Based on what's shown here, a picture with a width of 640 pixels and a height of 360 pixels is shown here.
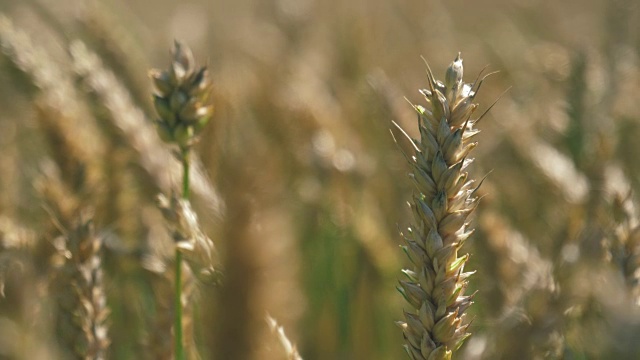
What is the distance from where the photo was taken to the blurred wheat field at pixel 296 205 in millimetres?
773

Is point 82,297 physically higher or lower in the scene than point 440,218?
lower

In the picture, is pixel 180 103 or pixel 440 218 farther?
pixel 180 103

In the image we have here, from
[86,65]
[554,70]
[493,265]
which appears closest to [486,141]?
[554,70]

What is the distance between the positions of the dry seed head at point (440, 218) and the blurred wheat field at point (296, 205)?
0.10 metres

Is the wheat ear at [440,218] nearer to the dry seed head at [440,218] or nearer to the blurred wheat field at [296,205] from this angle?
the dry seed head at [440,218]

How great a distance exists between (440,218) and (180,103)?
277mm

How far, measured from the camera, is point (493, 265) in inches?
43.6

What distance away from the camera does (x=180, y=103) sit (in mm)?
738

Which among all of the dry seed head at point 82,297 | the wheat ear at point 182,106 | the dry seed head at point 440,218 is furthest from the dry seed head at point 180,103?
the dry seed head at point 440,218

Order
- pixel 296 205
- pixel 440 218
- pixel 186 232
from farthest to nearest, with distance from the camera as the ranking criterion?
1. pixel 296 205
2. pixel 186 232
3. pixel 440 218

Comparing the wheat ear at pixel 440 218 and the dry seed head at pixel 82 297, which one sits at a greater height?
the wheat ear at pixel 440 218

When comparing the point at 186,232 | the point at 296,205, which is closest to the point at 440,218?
the point at 186,232

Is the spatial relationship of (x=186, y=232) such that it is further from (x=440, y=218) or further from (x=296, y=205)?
(x=296, y=205)

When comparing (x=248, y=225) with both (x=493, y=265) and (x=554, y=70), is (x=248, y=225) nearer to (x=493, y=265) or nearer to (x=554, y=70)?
(x=493, y=265)
